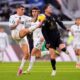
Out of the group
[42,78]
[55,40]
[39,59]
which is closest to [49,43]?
[55,40]

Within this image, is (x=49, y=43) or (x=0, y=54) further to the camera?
(x=0, y=54)

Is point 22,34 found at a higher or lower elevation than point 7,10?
higher

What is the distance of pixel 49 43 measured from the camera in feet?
51.5

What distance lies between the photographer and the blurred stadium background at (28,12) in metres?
26.0

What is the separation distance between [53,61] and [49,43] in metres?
0.55

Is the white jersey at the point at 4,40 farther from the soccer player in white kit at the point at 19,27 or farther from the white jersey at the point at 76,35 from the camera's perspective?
the soccer player in white kit at the point at 19,27

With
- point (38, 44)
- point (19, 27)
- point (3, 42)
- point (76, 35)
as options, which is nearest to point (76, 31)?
point (76, 35)

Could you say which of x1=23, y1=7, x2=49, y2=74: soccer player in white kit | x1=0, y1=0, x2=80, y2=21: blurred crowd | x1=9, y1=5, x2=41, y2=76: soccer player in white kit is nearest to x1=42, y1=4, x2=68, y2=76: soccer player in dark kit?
x1=9, y1=5, x2=41, y2=76: soccer player in white kit

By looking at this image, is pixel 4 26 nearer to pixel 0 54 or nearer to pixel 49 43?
pixel 0 54

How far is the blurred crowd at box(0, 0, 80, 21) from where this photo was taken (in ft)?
87.5

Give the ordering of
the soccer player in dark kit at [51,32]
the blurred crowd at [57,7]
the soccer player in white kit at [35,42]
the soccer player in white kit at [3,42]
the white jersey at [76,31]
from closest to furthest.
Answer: the soccer player in dark kit at [51,32] < the soccer player in white kit at [35,42] < the white jersey at [76,31] < the soccer player in white kit at [3,42] < the blurred crowd at [57,7]

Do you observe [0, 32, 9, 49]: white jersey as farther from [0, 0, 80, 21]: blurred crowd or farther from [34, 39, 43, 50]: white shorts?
[34, 39, 43, 50]: white shorts

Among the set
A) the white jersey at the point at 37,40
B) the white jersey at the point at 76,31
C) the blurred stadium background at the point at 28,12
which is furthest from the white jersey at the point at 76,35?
the white jersey at the point at 37,40

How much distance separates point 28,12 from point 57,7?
1.50m
